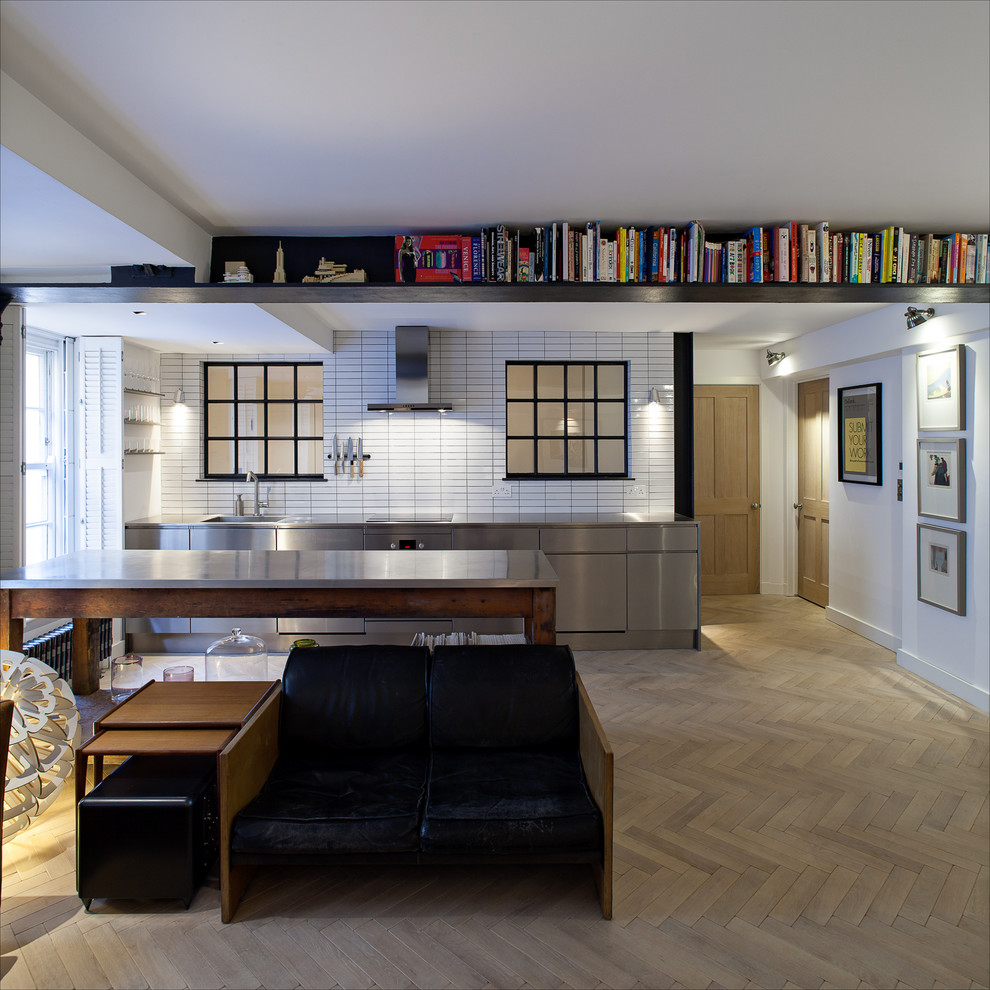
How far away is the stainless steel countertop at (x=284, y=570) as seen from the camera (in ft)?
10.9

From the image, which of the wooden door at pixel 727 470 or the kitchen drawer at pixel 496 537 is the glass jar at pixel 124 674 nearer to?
the kitchen drawer at pixel 496 537

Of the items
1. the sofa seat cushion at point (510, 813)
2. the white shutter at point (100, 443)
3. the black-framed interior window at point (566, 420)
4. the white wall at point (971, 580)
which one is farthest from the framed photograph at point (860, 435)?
the white shutter at point (100, 443)

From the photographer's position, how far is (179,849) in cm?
235

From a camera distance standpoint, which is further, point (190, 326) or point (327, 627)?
point (327, 627)

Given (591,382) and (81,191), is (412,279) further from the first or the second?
(591,382)

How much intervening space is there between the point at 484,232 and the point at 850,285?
1668 mm

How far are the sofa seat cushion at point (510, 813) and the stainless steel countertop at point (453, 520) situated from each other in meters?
3.05

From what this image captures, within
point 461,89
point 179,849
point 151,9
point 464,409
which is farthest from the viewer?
point 464,409

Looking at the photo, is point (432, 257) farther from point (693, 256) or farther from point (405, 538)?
point (405, 538)

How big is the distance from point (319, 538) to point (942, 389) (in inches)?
170

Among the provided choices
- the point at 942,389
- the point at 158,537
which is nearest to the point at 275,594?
the point at 158,537

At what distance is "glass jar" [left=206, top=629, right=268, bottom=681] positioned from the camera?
3.81 metres

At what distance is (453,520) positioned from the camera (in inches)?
226

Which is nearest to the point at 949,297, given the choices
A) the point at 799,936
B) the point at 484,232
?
the point at 484,232
